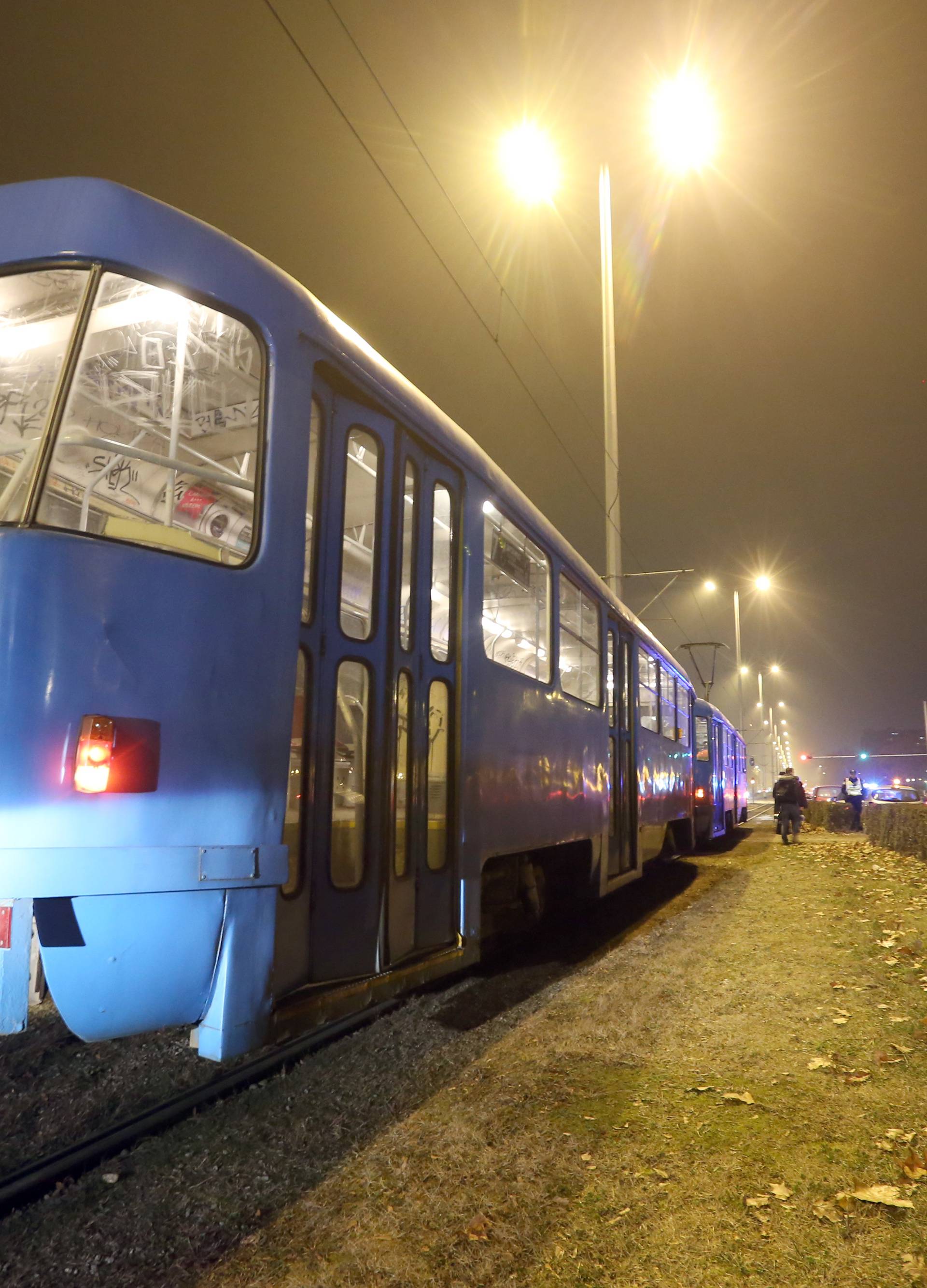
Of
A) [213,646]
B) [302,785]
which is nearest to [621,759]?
[302,785]

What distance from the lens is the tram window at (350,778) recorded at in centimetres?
374

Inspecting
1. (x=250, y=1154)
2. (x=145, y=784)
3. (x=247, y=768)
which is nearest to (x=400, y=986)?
(x=250, y=1154)

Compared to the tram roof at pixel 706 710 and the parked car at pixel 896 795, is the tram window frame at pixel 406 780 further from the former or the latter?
the parked car at pixel 896 795

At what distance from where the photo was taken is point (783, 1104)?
391 cm

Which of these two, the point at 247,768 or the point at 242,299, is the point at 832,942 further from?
the point at 242,299

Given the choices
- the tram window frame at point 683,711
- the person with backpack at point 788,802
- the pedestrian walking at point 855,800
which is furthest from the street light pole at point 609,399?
the pedestrian walking at point 855,800

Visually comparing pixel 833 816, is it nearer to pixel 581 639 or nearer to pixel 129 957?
pixel 581 639

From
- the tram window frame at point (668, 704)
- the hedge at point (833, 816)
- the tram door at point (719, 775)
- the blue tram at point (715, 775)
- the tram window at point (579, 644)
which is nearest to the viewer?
the tram window at point (579, 644)

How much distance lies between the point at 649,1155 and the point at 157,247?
3822mm

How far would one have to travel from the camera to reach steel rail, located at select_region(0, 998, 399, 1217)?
2943 mm

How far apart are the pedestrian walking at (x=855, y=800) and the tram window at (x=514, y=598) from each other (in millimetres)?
21336

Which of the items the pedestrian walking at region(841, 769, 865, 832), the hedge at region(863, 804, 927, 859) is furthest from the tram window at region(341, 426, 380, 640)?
the pedestrian walking at region(841, 769, 865, 832)

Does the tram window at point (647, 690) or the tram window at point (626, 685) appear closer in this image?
the tram window at point (626, 685)

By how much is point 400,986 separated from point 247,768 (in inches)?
55.9
